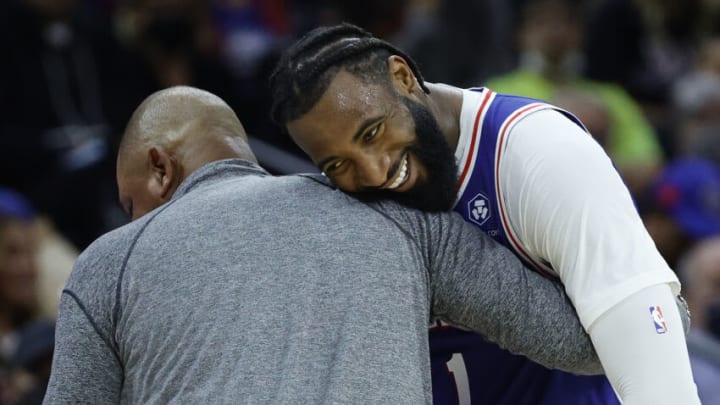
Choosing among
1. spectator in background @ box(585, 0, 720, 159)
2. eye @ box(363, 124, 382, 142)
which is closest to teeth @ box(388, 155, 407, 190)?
eye @ box(363, 124, 382, 142)

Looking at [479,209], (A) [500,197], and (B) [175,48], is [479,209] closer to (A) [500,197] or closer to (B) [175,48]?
(A) [500,197]

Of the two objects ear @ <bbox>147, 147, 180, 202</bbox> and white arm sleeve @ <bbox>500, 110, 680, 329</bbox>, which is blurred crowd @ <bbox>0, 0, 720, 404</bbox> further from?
white arm sleeve @ <bbox>500, 110, 680, 329</bbox>

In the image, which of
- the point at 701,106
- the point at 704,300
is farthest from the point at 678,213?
the point at 701,106

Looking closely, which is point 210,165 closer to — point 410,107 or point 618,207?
point 410,107

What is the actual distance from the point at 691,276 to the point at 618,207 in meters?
3.01

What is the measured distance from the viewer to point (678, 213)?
6.12m

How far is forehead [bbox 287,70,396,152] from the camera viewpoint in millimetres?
2793

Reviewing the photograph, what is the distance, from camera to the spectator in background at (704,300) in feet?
15.3

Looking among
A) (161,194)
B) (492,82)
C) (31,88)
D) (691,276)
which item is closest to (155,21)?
(31,88)

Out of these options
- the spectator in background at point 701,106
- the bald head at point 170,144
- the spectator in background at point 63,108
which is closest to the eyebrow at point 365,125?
the bald head at point 170,144

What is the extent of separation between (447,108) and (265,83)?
400 cm

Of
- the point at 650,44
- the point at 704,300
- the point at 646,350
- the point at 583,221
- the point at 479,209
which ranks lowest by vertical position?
the point at 704,300

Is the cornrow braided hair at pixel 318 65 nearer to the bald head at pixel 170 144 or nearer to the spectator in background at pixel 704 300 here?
the bald head at pixel 170 144

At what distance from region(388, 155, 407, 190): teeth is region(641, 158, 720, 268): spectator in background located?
11.1ft
